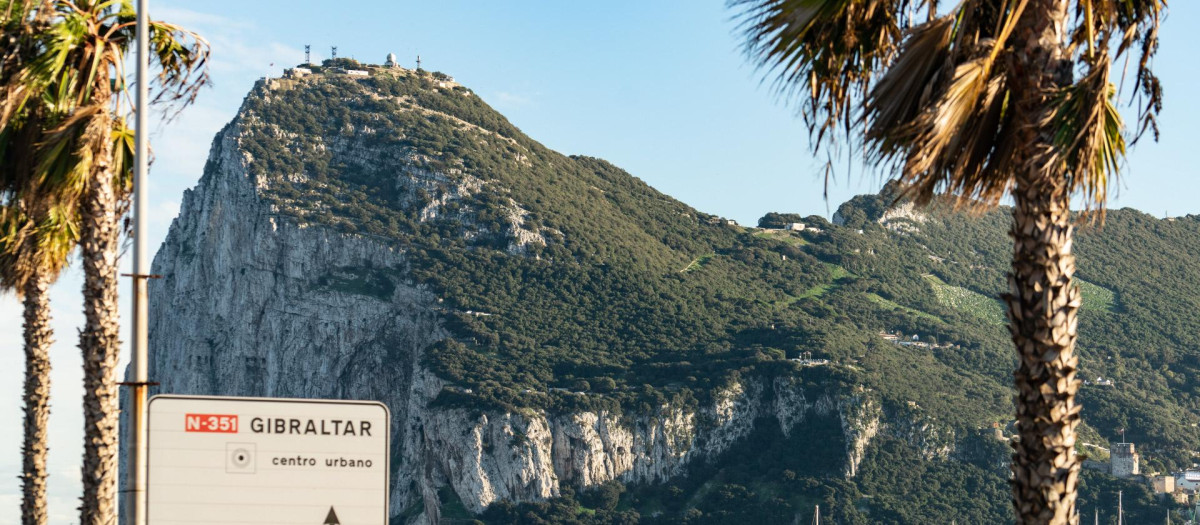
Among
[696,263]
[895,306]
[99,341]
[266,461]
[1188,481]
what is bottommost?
[1188,481]

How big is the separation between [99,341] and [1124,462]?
137 metres

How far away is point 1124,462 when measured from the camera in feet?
452

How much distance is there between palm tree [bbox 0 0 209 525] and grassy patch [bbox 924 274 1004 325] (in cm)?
18247

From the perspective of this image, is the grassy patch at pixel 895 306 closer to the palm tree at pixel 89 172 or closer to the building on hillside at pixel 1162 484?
the building on hillside at pixel 1162 484

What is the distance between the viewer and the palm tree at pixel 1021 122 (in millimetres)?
8367

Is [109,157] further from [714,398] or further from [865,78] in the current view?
[714,398]

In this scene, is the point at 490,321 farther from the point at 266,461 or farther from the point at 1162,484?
the point at 266,461

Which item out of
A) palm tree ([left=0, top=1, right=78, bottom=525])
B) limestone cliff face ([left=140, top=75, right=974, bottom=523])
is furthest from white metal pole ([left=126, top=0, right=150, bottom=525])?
limestone cliff face ([left=140, top=75, right=974, bottom=523])

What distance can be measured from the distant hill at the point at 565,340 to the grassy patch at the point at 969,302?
5.68 feet

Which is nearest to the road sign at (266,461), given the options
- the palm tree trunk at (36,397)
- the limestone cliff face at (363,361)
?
the palm tree trunk at (36,397)

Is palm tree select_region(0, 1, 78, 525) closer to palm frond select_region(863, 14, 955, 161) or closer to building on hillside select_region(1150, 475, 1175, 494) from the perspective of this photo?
palm frond select_region(863, 14, 955, 161)

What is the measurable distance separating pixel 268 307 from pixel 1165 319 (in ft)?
388

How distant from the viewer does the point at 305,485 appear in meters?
7.84

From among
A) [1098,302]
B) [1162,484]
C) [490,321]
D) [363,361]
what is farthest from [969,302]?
[363,361]
